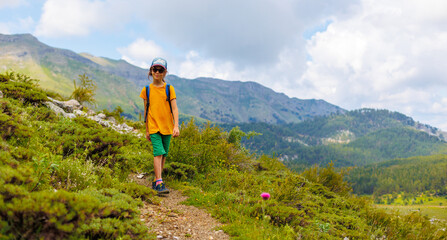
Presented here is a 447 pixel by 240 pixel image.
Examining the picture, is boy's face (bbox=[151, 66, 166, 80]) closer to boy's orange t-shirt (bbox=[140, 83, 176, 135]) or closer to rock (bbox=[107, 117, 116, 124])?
boy's orange t-shirt (bbox=[140, 83, 176, 135])

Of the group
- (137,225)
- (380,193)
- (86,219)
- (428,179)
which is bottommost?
(380,193)

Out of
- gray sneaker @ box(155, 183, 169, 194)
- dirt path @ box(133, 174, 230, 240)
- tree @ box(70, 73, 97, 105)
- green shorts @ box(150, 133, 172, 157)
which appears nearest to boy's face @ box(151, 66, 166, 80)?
green shorts @ box(150, 133, 172, 157)

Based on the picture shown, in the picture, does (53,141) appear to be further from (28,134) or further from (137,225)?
(137,225)

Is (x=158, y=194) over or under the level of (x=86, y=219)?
under

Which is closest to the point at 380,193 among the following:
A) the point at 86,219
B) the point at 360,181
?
the point at 360,181

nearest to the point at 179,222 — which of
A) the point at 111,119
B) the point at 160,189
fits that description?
the point at 160,189

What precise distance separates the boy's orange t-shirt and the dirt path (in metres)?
1.62

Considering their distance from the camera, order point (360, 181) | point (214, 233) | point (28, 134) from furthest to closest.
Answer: point (360, 181) → point (28, 134) → point (214, 233)

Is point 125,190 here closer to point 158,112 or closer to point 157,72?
point 158,112

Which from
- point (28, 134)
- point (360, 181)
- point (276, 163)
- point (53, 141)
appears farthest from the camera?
point (360, 181)

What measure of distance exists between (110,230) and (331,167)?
1009cm

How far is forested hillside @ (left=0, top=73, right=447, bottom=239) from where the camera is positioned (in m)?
2.39

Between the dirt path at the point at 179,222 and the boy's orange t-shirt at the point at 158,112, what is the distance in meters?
1.62

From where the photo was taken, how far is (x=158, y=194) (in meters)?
5.53
